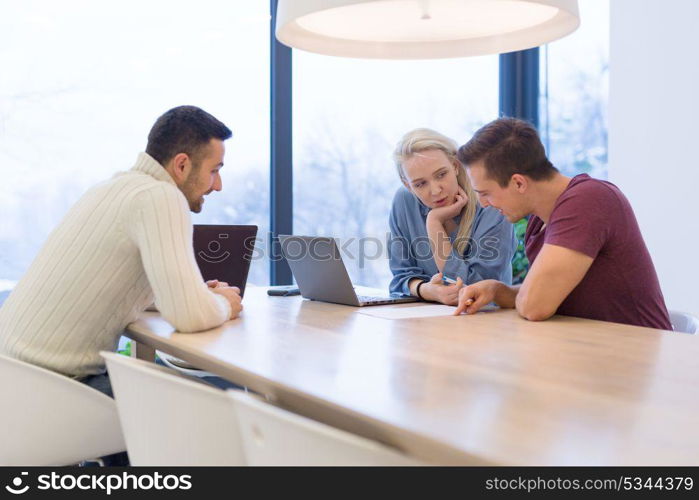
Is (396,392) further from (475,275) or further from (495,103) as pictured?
(495,103)

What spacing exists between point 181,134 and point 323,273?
2.15ft

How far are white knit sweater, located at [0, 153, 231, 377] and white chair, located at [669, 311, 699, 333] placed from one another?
134 centimetres

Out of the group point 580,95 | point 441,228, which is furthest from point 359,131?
point 441,228

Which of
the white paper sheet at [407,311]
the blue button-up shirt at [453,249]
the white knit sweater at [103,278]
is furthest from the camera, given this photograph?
the blue button-up shirt at [453,249]

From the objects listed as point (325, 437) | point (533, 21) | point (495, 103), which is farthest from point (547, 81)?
point (325, 437)

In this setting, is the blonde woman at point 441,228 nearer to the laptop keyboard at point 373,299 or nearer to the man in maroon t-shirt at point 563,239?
the laptop keyboard at point 373,299

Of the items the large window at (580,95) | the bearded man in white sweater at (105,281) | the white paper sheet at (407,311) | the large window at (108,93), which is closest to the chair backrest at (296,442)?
the bearded man in white sweater at (105,281)

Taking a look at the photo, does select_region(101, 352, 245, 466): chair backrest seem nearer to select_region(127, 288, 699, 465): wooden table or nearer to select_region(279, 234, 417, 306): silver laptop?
select_region(127, 288, 699, 465): wooden table

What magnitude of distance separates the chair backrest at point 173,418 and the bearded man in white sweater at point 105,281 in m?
0.50

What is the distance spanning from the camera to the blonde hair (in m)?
2.81

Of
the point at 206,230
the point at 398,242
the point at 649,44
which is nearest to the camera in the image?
the point at 206,230

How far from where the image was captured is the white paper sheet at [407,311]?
217cm
